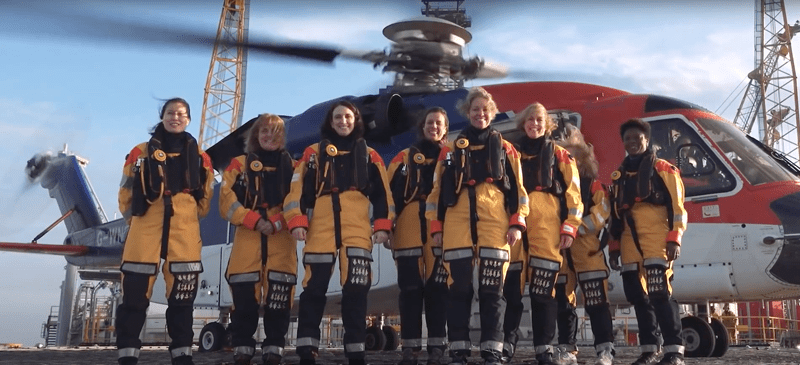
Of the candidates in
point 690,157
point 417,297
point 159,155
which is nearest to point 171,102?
point 159,155

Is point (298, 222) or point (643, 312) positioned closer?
point (298, 222)

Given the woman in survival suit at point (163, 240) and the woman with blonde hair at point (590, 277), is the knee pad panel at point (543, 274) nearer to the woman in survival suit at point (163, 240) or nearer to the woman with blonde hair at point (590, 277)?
the woman with blonde hair at point (590, 277)

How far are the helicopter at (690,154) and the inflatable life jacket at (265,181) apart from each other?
2477 mm

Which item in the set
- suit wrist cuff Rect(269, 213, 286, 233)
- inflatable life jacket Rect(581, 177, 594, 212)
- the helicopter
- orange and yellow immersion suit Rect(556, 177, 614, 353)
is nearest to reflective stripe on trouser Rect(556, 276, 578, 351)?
orange and yellow immersion suit Rect(556, 177, 614, 353)

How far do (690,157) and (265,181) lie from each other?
4.09m

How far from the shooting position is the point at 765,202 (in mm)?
6523

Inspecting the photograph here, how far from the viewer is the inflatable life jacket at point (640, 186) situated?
5.43 m

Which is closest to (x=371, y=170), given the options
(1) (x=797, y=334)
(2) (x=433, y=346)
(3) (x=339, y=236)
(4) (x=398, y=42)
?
(3) (x=339, y=236)

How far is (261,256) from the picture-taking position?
18.0 feet

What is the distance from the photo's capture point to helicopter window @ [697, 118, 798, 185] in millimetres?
6770

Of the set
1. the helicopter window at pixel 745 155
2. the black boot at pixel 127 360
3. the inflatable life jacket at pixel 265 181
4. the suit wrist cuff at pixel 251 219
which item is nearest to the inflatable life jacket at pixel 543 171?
the inflatable life jacket at pixel 265 181

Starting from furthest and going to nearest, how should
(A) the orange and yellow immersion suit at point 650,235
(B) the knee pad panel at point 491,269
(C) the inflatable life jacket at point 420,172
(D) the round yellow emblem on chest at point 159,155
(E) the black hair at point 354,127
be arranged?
(C) the inflatable life jacket at point 420,172, (E) the black hair at point 354,127, (A) the orange and yellow immersion suit at point 650,235, (D) the round yellow emblem on chest at point 159,155, (B) the knee pad panel at point 491,269

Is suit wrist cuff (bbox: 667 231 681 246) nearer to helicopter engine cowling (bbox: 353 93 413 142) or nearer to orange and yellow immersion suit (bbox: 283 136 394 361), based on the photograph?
orange and yellow immersion suit (bbox: 283 136 394 361)

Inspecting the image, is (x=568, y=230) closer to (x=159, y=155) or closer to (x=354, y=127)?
(x=354, y=127)
